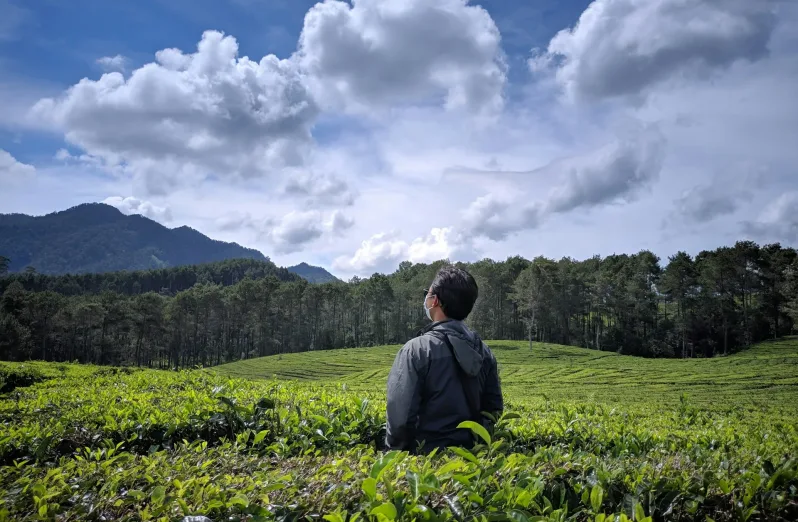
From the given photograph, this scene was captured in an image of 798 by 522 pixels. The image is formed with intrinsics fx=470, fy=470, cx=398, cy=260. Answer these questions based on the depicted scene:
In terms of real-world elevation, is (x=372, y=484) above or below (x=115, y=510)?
above

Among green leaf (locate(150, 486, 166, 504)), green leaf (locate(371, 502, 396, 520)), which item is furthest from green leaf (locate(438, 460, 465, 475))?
green leaf (locate(150, 486, 166, 504))

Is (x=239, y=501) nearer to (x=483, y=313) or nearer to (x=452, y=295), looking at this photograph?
(x=452, y=295)

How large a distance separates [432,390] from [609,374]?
30461 mm

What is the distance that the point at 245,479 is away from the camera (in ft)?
6.79

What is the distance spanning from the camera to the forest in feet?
178

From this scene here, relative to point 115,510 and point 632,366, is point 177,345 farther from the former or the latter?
point 115,510

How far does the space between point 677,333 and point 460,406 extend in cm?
6447

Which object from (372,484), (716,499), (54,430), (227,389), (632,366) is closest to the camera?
(372,484)

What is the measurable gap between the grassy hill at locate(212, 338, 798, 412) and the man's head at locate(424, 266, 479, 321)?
933cm

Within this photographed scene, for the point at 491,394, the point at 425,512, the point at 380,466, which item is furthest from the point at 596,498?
the point at 491,394

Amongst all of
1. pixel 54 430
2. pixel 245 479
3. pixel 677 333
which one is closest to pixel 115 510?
pixel 245 479

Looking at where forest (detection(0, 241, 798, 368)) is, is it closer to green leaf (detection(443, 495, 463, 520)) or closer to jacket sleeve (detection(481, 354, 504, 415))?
jacket sleeve (detection(481, 354, 504, 415))

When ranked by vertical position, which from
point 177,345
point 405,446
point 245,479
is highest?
point 245,479

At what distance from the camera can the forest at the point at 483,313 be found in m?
54.2
